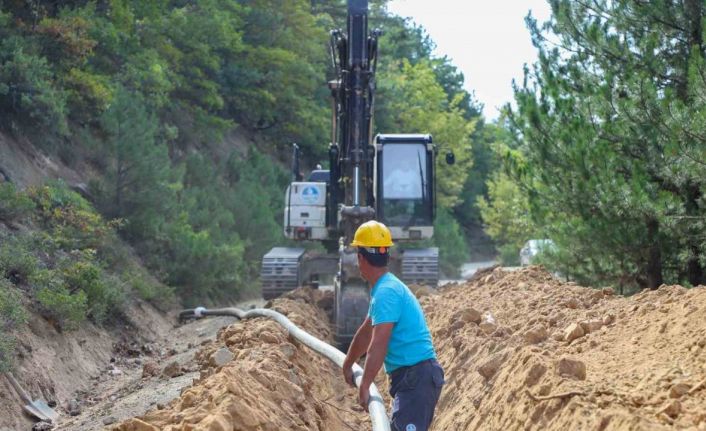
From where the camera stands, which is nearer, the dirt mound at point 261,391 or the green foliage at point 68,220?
the dirt mound at point 261,391

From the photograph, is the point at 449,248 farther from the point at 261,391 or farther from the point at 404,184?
the point at 261,391

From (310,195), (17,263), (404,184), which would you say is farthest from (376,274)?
(310,195)

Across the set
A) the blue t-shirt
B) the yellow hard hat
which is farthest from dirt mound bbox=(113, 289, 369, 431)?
the yellow hard hat

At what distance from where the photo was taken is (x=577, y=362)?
7.53m

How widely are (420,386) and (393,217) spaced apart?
12540 millimetres

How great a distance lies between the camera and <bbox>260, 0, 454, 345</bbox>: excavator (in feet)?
53.3

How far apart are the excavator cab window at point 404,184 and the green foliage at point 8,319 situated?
771cm

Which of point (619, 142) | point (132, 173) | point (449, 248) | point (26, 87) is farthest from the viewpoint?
point (449, 248)

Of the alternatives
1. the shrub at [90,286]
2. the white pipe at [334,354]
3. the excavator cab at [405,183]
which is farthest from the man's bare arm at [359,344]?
the excavator cab at [405,183]

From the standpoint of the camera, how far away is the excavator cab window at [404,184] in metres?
19.3

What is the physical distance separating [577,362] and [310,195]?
14070mm

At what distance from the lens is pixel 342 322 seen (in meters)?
15.5

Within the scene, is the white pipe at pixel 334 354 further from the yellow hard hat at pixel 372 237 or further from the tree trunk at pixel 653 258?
the tree trunk at pixel 653 258

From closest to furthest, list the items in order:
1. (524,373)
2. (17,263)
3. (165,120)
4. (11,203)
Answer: (524,373) < (17,263) < (11,203) < (165,120)
